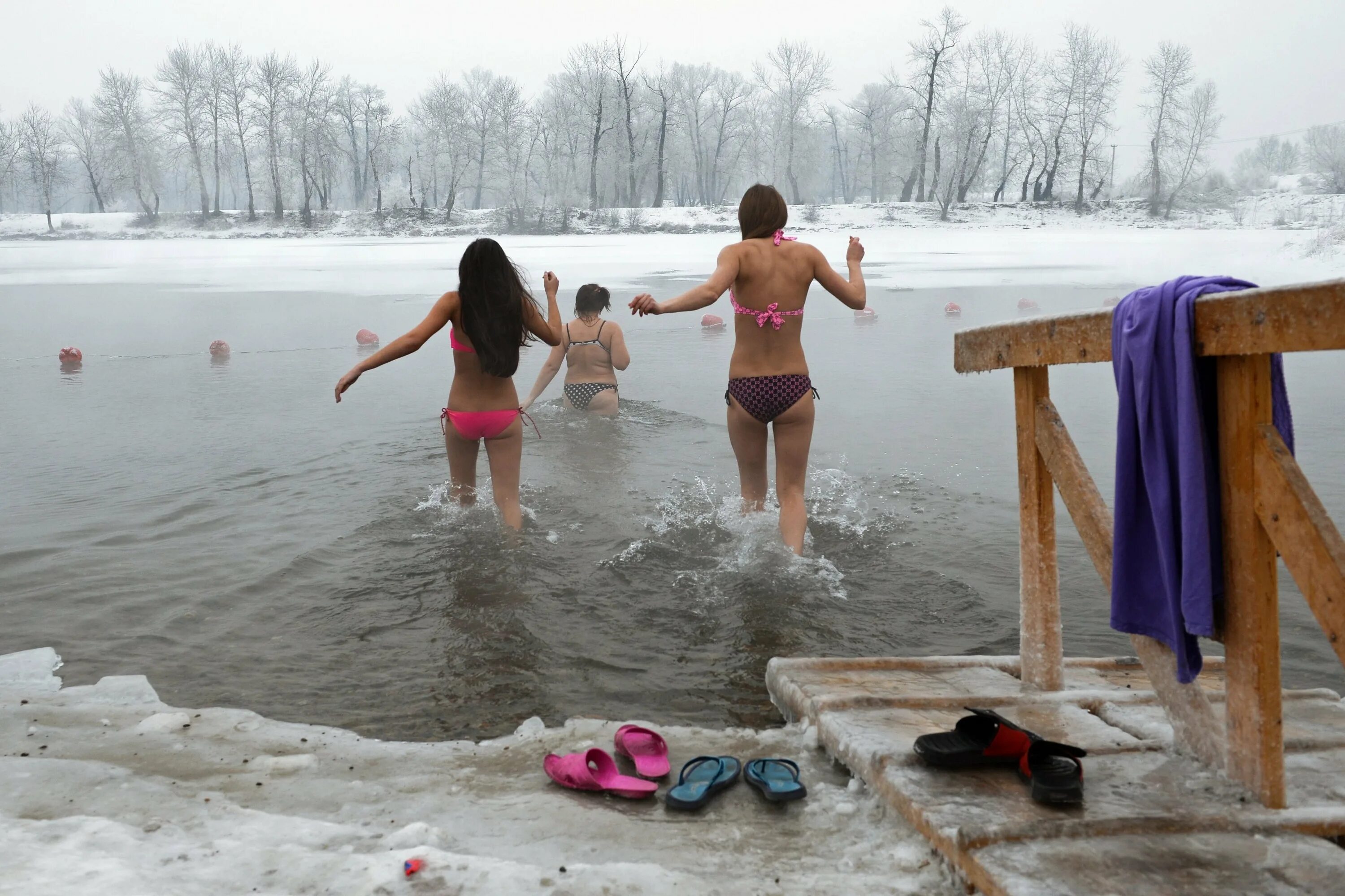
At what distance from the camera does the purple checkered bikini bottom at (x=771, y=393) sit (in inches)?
203

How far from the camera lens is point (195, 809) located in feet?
8.82

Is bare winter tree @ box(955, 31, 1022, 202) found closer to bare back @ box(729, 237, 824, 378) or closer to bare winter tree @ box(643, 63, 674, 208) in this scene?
bare winter tree @ box(643, 63, 674, 208)

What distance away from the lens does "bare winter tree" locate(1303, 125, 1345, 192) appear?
46281 mm

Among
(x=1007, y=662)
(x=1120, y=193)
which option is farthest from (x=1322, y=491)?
(x=1120, y=193)

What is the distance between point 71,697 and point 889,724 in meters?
2.91

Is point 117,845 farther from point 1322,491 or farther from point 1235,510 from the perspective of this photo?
point 1322,491

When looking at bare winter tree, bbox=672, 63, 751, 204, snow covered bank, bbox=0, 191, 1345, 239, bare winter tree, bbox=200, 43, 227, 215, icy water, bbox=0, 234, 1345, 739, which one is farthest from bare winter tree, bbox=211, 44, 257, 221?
icy water, bbox=0, 234, 1345, 739

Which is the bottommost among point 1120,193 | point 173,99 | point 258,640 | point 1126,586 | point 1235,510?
point 258,640

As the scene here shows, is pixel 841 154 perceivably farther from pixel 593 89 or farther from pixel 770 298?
pixel 770 298

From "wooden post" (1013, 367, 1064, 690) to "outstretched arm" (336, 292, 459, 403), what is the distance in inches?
113

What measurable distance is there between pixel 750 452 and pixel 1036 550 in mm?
2309

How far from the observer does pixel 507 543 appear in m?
5.91

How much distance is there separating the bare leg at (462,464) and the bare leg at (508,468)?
0.37ft

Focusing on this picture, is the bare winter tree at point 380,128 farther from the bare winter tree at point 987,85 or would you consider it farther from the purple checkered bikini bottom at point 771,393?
the purple checkered bikini bottom at point 771,393
